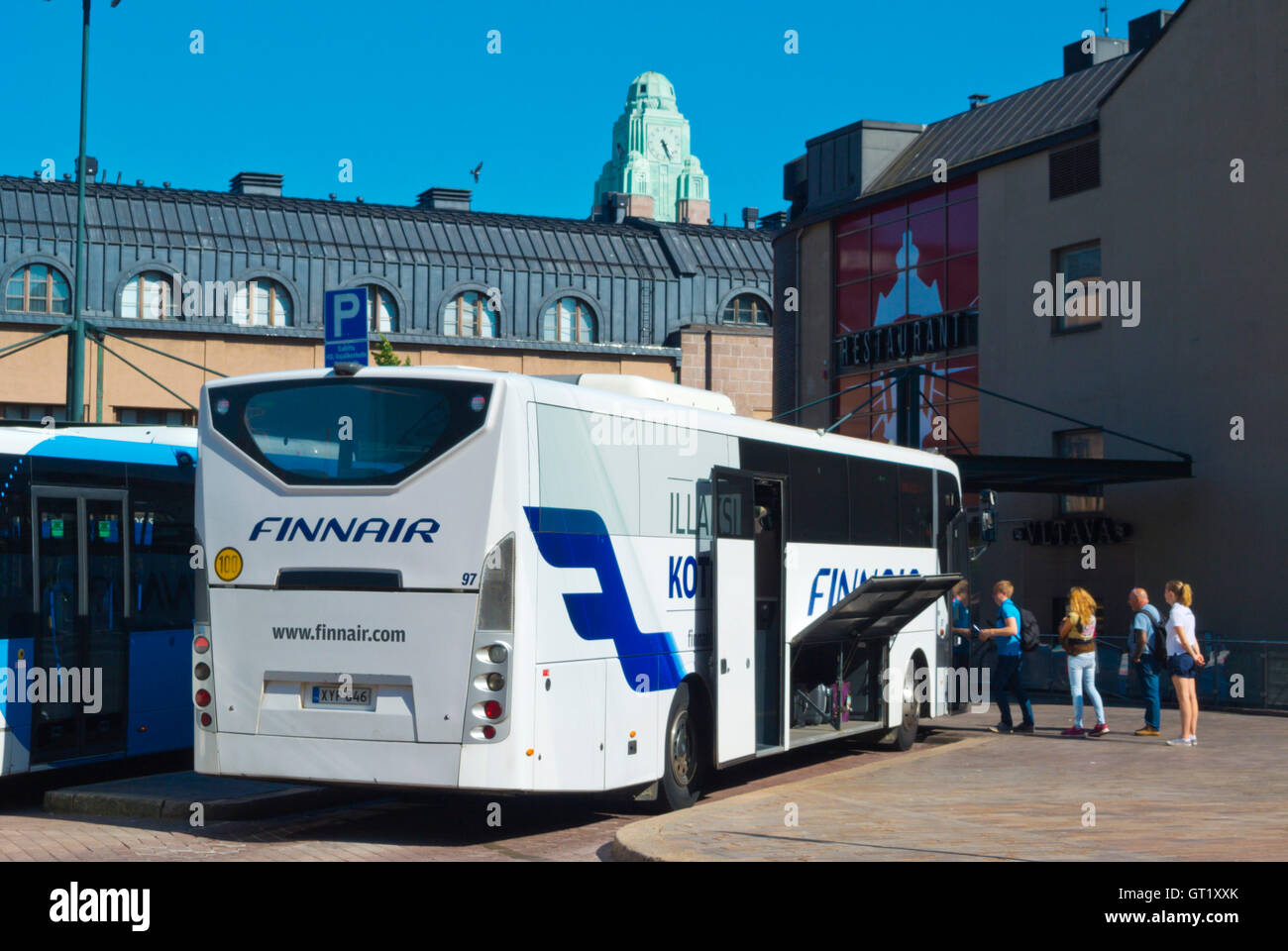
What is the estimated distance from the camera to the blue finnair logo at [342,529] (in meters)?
10.7

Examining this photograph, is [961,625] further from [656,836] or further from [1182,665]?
[656,836]

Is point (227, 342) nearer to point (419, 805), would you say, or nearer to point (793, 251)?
point (793, 251)

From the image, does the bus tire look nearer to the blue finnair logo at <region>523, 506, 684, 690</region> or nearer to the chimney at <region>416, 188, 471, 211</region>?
the blue finnair logo at <region>523, 506, 684, 690</region>

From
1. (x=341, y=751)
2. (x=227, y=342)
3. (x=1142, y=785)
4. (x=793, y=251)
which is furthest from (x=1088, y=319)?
(x=227, y=342)

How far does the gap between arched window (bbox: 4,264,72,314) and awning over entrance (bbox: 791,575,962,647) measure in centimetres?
4119

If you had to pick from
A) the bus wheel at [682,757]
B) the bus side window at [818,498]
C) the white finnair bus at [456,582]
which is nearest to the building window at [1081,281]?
the bus side window at [818,498]

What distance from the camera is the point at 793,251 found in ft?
123

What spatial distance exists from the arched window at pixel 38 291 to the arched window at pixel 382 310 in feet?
32.3

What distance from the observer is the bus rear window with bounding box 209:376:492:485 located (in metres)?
10.7

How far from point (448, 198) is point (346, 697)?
55.2 metres

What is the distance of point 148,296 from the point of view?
53.2m

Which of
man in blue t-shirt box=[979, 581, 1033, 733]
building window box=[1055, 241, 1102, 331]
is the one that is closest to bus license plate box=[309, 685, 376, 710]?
man in blue t-shirt box=[979, 581, 1033, 733]

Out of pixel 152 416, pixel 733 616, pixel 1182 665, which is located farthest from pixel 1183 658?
pixel 152 416

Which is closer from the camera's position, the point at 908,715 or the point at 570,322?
the point at 908,715
